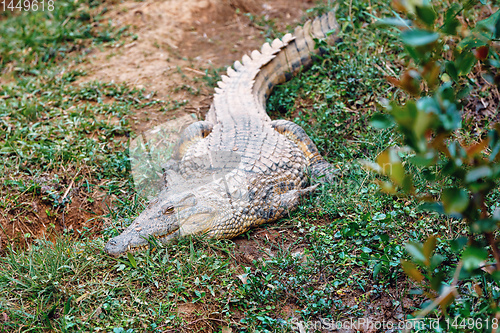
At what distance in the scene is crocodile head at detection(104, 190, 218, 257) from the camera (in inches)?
130

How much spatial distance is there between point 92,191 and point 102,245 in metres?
0.97

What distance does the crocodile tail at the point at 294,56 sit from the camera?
5285mm

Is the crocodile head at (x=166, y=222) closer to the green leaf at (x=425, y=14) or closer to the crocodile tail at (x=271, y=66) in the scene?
the crocodile tail at (x=271, y=66)

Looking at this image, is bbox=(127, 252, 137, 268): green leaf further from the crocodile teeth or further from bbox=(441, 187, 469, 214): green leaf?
the crocodile teeth

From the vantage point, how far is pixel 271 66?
5305 millimetres

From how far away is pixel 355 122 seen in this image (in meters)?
4.62

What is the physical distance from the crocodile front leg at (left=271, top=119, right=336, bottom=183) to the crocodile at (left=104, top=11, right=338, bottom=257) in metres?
0.01

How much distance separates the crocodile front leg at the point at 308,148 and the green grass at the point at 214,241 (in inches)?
5.5

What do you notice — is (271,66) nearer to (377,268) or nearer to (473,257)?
(377,268)

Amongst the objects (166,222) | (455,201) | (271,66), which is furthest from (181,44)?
(455,201)

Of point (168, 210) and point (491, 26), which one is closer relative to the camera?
point (491, 26)

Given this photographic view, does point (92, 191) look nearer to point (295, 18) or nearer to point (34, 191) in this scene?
point (34, 191)

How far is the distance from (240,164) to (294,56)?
6.97 feet

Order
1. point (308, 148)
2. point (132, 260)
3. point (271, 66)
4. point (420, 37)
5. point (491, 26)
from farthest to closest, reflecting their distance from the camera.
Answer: point (271, 66), point (308, 148), point (132, 260), point (491, 26), point (420, 37)
